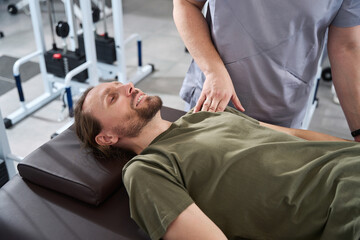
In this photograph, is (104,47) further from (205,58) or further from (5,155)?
(205,58)

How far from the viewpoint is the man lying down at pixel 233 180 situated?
1107mm

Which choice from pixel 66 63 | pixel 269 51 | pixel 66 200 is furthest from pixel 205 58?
pixel 66 63

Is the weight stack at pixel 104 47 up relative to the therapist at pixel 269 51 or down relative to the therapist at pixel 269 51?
down

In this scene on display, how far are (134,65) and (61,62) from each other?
41.2 inches

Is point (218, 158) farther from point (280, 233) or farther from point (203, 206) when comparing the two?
point (280, 233)

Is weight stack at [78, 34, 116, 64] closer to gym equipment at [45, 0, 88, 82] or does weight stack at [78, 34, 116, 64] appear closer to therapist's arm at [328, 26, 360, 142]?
gym equipment at [45, 0, 88, 82]

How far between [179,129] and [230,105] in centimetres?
37

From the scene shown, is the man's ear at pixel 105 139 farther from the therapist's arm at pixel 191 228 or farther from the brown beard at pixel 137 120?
the therapist's arm at pixel 191 228

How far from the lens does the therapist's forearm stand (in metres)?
1.50

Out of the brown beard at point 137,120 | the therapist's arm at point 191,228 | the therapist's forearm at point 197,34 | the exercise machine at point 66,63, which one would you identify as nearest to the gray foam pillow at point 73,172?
the brown beard at point 137,120

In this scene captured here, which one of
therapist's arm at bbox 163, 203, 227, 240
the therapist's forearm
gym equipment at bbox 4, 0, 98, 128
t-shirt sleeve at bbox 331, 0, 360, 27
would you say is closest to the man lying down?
therapist's arm at bbox 163, 203, 227, 240

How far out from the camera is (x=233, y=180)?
1.22 metres

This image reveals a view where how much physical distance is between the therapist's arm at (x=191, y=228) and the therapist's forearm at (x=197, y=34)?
599 mm

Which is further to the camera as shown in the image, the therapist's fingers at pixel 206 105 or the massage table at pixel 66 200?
the therapist's fingers at pixel 206 105
